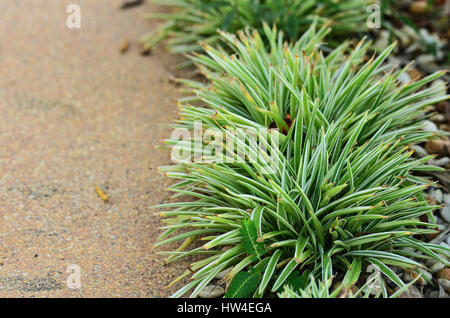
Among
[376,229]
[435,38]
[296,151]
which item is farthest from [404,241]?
[435,38]

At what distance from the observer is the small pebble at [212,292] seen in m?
2.32

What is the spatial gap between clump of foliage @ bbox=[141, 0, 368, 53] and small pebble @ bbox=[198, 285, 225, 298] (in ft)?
6.41

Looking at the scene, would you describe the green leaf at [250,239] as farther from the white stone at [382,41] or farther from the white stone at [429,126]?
the white stone at [382,41]

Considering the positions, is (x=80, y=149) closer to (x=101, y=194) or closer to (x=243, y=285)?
(x=101, y=194)

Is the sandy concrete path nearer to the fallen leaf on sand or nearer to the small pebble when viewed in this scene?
the fallen leaf on sand

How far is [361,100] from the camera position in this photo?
2.70 m

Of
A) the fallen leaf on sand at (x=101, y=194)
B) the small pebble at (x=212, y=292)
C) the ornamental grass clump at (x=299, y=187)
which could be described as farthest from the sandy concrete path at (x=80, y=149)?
the ornamental grass clump at (x=299, y=187)

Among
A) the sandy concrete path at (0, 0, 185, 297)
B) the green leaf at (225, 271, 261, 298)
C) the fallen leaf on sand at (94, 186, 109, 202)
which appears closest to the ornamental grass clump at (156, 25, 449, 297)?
the green leaf at (225, 271, 261, 298)

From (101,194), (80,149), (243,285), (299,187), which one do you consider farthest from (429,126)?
(80,149)

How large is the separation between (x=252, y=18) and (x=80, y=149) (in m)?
1.65

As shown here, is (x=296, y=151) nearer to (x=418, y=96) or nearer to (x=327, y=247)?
(x=327, y=247)

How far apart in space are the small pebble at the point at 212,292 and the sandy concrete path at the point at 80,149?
21cm

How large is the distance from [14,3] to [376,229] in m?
4.10

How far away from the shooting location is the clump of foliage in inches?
143
